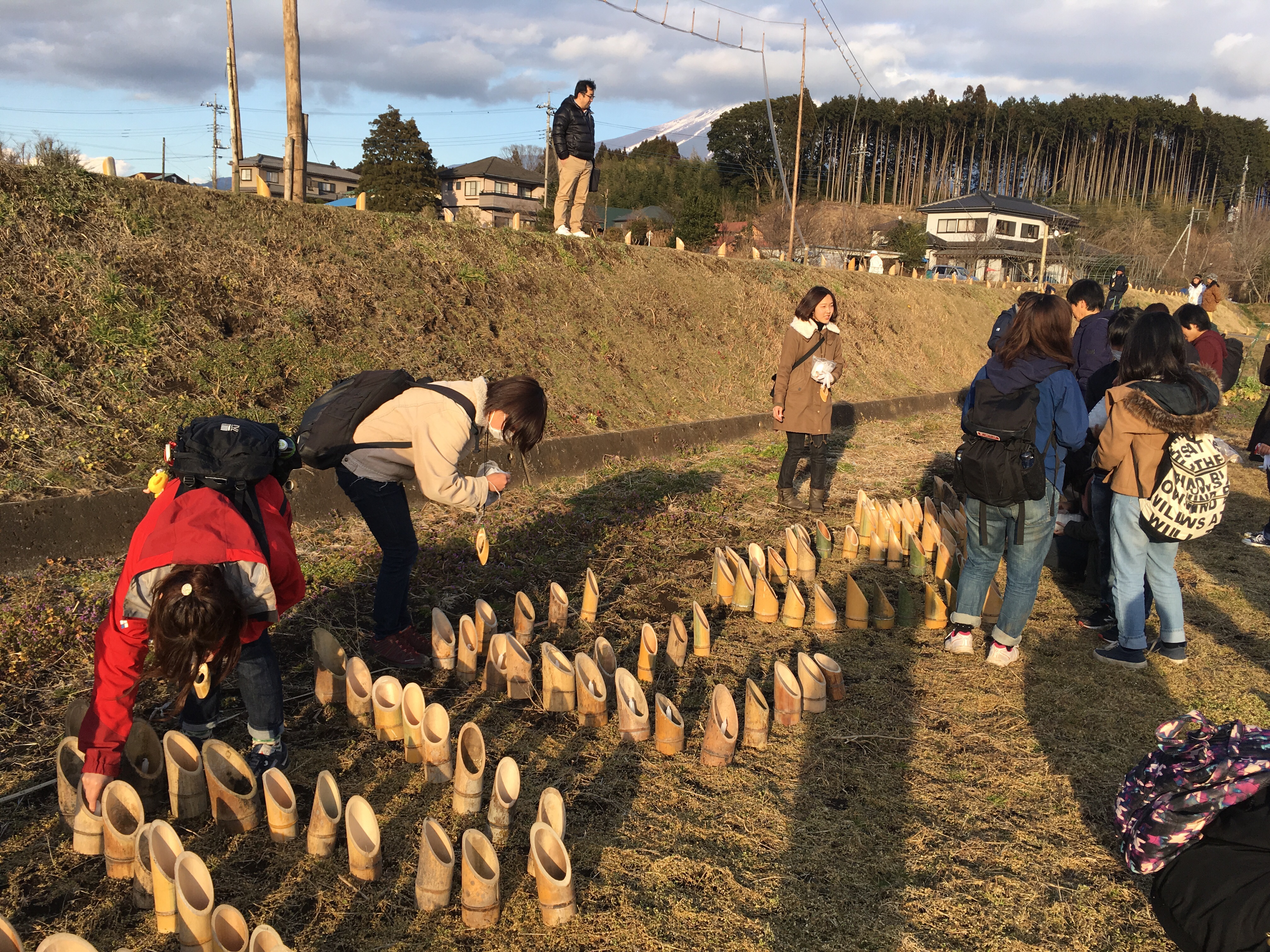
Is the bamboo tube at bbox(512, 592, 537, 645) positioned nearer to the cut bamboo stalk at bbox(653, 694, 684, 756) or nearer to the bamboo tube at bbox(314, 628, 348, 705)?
the bamboo tube at bbox(314, 628, 348, 705)

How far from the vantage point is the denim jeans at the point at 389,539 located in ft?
11.7

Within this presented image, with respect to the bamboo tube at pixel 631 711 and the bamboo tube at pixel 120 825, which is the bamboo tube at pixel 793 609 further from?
the bamboo tube at pixel 120 825

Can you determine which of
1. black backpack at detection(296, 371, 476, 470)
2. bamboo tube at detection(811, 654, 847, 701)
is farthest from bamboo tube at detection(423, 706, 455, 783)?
bamboo tube at detection(811, 654, 847, 701)

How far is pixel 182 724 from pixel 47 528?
212cm

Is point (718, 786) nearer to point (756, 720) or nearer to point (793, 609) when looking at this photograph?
point (756, 720)

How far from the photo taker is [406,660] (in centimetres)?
387

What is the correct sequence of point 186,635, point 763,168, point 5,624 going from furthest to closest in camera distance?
1. point 763,168
2. point 5,624
3. point 186,635

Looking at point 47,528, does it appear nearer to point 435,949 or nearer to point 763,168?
point 435,949

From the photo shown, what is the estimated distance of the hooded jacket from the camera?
12.3 feet

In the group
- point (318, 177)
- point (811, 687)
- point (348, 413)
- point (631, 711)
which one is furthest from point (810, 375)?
point (318, 177)

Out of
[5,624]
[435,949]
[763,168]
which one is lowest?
[435,949]

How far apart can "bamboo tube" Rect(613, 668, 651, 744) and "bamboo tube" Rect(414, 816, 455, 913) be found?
1.07m

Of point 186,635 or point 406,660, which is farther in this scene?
point 406,660

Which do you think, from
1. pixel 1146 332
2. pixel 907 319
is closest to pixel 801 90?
pixel 907 319
